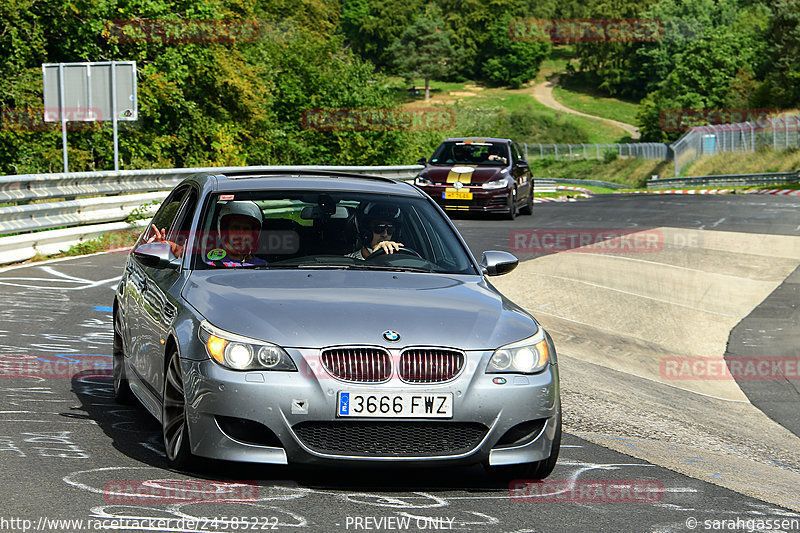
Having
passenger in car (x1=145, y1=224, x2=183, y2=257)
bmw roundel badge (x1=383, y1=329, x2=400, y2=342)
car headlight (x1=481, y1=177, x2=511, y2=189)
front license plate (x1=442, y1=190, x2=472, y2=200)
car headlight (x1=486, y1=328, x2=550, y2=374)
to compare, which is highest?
passenger in car (x1=145, y1=224, x2=183, y2=257)

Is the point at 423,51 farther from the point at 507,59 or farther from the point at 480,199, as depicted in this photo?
the point at 480,199

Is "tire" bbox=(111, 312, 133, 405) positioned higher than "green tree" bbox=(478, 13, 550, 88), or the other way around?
"green tree" bbox=(478, 13, 550, 88)

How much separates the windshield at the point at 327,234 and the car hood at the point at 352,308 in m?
0.23

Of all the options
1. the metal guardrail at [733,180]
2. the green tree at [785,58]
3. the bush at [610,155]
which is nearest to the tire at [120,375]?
the metal guardrail at [733,180]

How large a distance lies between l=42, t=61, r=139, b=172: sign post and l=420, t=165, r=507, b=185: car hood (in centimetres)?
628

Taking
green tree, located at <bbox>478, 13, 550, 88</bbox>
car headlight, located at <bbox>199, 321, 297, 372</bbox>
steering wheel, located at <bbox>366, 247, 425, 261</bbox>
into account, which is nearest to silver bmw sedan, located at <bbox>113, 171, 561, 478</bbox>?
car headlight, located at <bbox>199, 321, 297, 372</bbox>

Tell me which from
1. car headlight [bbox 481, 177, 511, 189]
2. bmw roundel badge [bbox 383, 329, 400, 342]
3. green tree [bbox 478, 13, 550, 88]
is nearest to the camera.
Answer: bmw roundel badge [bbox 383, 329, 400, 342]

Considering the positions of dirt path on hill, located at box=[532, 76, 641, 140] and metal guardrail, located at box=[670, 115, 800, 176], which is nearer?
metal guardrail, located at box=[670, 115, 800, 176]

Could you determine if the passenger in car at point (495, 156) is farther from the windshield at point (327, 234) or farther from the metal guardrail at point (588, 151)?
the metal guardrail at point (588, 151)

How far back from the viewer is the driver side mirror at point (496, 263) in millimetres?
7086

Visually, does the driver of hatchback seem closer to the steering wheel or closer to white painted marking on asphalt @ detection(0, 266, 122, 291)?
the steering wheel

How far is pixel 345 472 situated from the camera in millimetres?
5902

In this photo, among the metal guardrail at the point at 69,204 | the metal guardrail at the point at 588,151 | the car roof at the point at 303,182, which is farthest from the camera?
the metal guardrail at the point at 588,151

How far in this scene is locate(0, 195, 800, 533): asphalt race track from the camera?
5.08 meters
